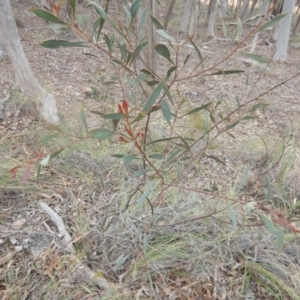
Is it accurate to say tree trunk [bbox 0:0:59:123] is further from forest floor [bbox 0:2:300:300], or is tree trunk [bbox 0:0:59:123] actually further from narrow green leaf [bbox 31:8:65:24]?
narrow green leaf [bbox 31:8:65:24]

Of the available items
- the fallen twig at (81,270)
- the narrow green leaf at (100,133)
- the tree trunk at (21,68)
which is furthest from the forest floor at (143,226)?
the tree trunk at (21,68)

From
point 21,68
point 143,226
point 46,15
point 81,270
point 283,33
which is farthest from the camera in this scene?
point 283,33

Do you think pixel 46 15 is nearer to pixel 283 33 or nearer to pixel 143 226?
pixel 143 226

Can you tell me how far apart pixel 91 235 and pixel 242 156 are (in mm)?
1307

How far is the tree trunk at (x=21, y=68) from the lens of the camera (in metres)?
2.51

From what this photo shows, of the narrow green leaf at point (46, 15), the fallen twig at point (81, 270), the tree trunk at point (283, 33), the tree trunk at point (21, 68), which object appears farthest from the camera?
the tree trunk at point (283, 33)

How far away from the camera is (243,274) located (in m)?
1.24

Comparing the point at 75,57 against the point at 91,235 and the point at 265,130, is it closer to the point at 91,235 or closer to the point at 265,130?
the point at 265,130

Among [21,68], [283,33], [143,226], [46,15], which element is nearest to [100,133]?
[46,15]

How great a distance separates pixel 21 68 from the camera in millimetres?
2680

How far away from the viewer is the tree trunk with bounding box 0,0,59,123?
251cm

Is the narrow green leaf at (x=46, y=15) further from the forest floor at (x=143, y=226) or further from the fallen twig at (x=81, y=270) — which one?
the fallen twig at (x=81, y=270)

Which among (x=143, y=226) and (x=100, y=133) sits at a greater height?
(x=100, y=133)

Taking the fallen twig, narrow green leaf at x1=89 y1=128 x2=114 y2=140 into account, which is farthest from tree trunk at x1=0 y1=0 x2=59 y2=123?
narrow green leaf at x1=89 y1=128 x2=114 y2=140
